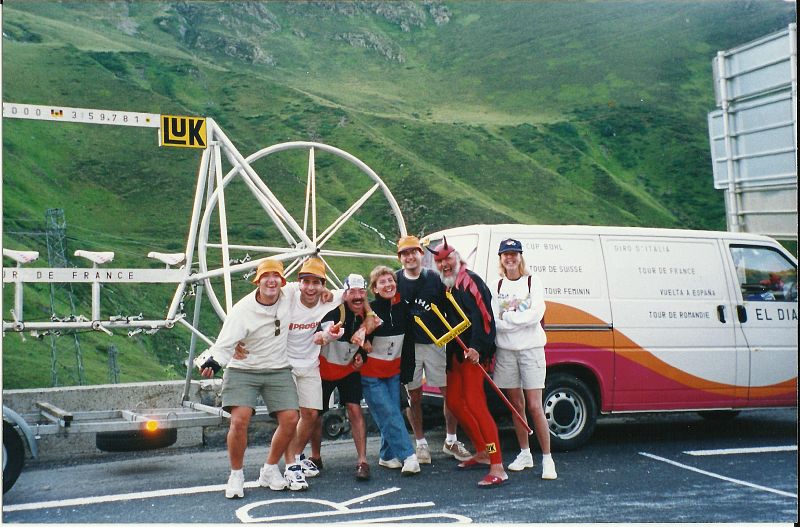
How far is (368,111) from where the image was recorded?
58000 mm

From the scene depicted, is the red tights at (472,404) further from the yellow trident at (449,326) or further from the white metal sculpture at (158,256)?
the white metal sculpture at (158,256)

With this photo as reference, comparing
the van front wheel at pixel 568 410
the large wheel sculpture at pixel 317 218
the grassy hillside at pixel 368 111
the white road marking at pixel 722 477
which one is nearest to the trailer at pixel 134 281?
the van front wheel at pixel 568 410

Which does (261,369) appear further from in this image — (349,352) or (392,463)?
(392,463)

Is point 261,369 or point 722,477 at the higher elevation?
point 261,369

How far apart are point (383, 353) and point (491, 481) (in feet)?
3.81

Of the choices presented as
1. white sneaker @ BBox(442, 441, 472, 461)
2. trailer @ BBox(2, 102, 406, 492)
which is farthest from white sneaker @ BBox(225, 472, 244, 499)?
white sneaker @ BBox(442, 441, 472, 461)

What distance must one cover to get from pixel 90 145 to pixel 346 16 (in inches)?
1232

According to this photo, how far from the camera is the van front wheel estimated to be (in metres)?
7.14

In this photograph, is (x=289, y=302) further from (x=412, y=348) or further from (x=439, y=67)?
(x=439, y=67)

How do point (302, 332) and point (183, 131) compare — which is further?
point (183, 131)

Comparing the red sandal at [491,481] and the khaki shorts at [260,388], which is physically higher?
the khaki shorts at [260,388]

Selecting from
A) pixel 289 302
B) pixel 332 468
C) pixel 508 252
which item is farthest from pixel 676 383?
pixel 289 302

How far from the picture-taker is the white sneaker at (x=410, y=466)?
249 inches

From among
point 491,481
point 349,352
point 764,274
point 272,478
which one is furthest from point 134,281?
point 764,274
